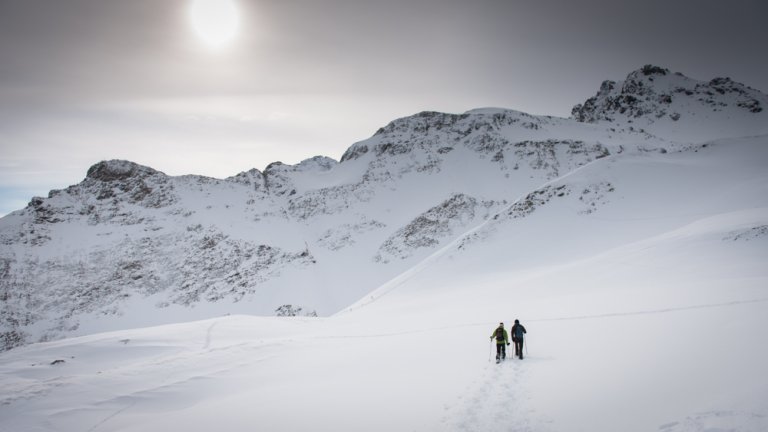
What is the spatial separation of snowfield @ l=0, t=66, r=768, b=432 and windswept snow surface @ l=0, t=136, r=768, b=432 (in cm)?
10

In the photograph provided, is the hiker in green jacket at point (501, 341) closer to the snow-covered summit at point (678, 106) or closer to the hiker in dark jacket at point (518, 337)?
the hiker in dark jacket at point (518, 337)

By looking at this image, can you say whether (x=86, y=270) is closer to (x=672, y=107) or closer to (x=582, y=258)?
(x=582, y=258)

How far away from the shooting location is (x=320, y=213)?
10088 cm

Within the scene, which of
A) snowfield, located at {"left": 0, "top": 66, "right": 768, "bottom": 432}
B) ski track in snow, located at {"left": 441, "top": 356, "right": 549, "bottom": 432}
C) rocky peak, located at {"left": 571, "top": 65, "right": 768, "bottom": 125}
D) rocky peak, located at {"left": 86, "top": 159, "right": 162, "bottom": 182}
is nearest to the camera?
ski track in snow, located at {"left": 441, "top": 356, "right": 549, "bottom": 432}

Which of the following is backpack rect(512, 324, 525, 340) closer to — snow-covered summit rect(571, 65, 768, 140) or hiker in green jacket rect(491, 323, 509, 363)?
hiker in green jacket rect(491, 323, 509, 363)

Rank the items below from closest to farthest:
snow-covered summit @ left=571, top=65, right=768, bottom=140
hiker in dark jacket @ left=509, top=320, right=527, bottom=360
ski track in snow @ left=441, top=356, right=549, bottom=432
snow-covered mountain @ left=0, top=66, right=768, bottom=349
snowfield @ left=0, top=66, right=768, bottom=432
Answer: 1. ski track in snow @ left=441, top=356, right=549, bottom=432
2. snowfield @ left=0, top=66, right=768, bottom=432
3. hiker in dark jacket @ left=509, top=320, right=527, bottom=360
4. snow-covered mountain @ left=0, top=66, right=768, bottom=349
5. snow-covered summit @ left=571, top=65, right=768, bottom=140

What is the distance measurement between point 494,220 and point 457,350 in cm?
3610

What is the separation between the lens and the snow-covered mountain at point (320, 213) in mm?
69125

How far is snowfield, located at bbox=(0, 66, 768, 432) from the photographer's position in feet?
30.7

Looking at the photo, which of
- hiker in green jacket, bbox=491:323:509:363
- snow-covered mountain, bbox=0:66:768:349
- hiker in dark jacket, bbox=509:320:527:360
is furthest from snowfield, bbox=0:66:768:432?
hiker in green jacket, bbox=491:323:509:363

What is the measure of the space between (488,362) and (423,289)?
2638cm

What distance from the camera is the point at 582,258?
105 feet

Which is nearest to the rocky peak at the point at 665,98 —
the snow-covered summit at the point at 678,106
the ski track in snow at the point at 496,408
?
the snow-covered summit at the point at 678,106

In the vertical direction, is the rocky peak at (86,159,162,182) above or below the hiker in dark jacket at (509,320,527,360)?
above
